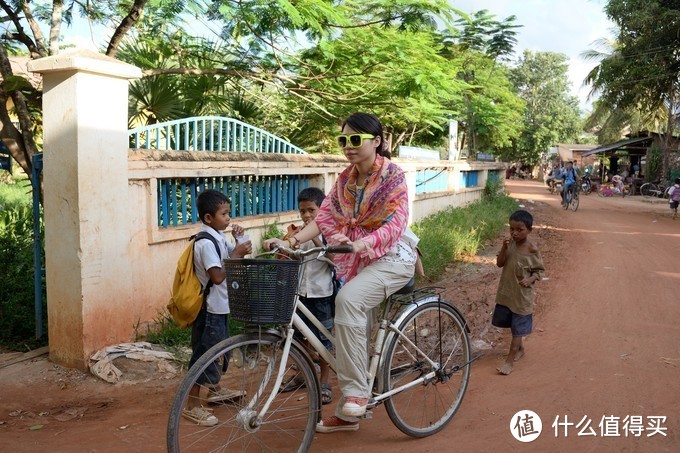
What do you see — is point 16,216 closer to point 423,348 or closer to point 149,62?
point 149,62

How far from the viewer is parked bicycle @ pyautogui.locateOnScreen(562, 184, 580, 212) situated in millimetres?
20719

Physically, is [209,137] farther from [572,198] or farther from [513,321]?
[572,198]

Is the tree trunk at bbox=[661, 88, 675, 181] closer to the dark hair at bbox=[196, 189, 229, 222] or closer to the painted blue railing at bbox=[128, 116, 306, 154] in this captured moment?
the painted blue railing at bbox=[128, 116, 306, 154]

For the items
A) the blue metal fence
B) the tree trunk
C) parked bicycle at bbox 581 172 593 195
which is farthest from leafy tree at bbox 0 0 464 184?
parked bicycle at bbox 581 172 593 195

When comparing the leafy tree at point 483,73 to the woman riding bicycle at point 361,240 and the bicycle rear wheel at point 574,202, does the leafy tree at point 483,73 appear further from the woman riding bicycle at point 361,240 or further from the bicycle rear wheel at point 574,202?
the woman riding bicycle at point 361,240

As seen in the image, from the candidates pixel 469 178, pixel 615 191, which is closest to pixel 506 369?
pixel 469 178

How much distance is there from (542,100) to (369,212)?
4865 centimetres

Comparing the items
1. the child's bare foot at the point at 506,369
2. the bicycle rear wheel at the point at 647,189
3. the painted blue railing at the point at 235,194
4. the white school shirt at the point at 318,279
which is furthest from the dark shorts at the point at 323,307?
the bicycle rear wheel at the point at 647,189

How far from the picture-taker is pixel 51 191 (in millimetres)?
4762

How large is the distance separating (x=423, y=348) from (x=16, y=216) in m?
7.06

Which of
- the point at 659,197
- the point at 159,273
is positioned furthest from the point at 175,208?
the point at 659,197

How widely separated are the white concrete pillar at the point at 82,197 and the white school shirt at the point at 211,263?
1314 millimetres

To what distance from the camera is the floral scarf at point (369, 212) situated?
3.30 metres

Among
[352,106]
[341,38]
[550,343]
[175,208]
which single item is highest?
[341,38]
